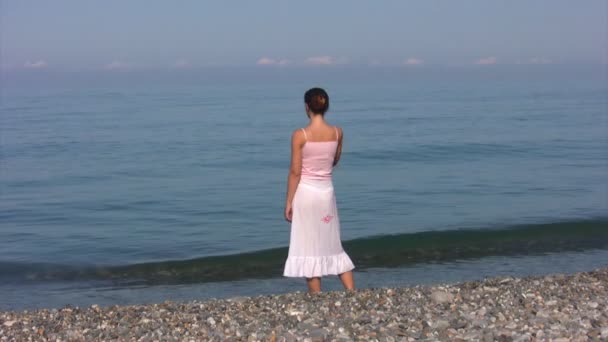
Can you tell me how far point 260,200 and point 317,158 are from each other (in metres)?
9.92

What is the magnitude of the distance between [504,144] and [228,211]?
42.8ft

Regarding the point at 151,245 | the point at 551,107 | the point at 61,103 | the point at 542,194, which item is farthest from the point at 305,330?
the point at 61,103

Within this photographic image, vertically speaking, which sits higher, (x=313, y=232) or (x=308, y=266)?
(x=313, y=232)

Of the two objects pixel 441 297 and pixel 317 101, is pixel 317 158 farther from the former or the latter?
pixel 441 297

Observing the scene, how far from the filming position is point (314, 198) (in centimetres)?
783

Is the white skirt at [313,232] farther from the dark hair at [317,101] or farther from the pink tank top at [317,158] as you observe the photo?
the dark hair at [317,101]

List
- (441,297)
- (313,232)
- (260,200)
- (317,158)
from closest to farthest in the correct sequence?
1. (441,297)
2. (317,158)
3. (313,232)
4. (260,200)

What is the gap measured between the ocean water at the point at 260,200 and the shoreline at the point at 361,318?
301cm

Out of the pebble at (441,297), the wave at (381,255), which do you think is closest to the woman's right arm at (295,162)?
the pebble at (441,297)

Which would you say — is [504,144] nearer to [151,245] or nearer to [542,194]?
[542,194]

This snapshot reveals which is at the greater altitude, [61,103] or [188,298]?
[61,103]

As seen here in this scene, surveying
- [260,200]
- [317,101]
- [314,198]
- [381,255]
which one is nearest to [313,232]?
[314,198]

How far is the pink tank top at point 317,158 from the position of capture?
7.71 m

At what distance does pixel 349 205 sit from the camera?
17.0 metres
